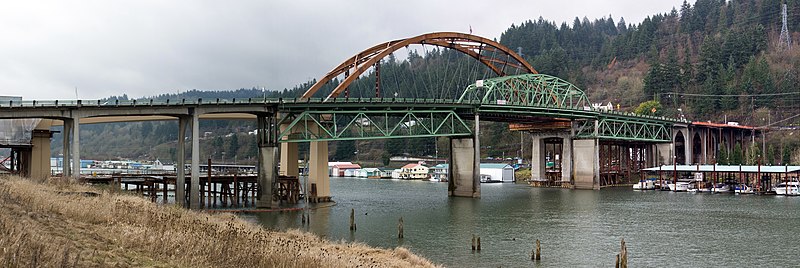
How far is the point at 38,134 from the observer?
74500mm

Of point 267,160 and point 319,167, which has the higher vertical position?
point 267,160

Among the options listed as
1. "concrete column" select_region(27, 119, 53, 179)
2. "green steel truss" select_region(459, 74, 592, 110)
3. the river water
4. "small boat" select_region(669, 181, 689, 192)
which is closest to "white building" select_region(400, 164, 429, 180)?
"green steel truss" select_region(459, 74, 592, 110)

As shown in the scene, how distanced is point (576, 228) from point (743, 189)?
58503mm

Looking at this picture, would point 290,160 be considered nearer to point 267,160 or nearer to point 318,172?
point 318,172

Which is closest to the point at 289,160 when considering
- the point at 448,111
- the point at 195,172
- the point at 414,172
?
the point at 195,172

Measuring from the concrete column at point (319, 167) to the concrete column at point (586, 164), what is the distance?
57164 mm

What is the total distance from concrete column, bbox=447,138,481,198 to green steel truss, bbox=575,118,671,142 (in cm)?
3530

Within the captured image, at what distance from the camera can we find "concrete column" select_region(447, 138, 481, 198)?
95819mm

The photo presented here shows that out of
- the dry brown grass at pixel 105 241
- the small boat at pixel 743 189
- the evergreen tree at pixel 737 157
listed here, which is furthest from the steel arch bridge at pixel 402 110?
the dry brown grass at pixel 105 241

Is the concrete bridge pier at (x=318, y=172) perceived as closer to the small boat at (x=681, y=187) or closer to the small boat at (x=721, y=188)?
the small boat at (x=681, y=187)

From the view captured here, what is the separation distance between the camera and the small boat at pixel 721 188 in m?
107

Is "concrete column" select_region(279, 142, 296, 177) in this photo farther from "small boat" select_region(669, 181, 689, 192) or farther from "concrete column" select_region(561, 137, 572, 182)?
"small boat" select_region(669, 181, 689, 192)

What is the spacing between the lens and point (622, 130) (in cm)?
14288

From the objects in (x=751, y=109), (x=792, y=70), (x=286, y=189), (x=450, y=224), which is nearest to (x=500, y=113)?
(x=286, y=189)
